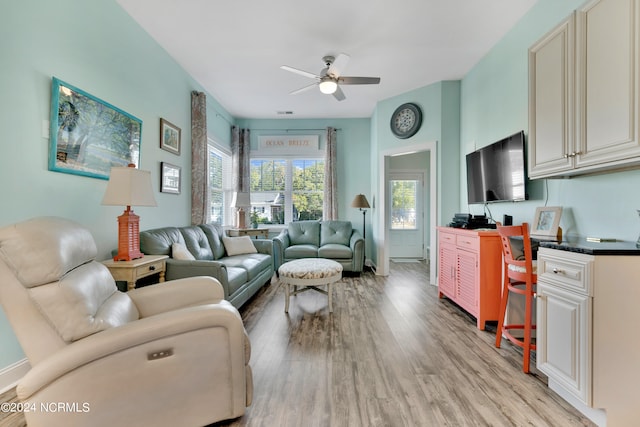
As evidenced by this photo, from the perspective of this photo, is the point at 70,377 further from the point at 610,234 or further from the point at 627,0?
the point at 627,0

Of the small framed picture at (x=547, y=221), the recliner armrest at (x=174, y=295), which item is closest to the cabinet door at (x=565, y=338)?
the small framed picture at (x=547, y=221)

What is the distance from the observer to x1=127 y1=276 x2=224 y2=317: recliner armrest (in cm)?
168

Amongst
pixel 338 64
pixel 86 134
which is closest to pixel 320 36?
pixel 338 64

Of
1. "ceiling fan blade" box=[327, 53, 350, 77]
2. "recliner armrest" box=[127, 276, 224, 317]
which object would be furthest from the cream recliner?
"ceiling fan blade" box=[327, 53, 350, 77]

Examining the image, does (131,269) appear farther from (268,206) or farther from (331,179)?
(331,179)

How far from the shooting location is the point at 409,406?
1584mm

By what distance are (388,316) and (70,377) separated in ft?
8.57

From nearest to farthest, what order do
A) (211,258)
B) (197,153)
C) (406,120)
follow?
(211,258)
(197,153)
(406,120)

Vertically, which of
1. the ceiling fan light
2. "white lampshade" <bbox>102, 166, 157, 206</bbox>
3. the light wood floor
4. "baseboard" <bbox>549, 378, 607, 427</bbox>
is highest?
the ceiling fan light

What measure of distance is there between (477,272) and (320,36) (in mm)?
2914

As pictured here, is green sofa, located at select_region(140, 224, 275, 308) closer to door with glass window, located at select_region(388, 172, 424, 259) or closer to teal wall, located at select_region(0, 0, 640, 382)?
teal wall, located at select_region(0, 0, 640, 382)

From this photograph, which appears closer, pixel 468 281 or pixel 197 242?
pixel 468 281

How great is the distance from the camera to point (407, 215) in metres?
6.41

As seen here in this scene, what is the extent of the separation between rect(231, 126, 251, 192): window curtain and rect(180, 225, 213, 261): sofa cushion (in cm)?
199
